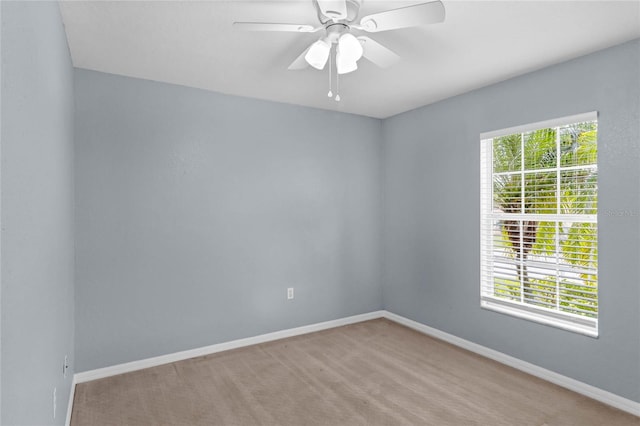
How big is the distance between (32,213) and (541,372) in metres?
3.49

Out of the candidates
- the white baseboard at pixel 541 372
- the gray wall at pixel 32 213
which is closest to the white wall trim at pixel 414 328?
the white baseboard at pixel 541 372

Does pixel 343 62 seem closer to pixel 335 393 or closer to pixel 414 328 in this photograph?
pixel 335 393

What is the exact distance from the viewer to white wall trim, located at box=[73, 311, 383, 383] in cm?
293

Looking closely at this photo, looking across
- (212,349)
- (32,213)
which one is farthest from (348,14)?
(212,349)

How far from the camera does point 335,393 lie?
270 cm

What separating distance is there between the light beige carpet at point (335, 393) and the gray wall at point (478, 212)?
11.9 inches

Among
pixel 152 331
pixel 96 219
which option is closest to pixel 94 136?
pixel 96 219

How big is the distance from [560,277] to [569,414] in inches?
38.6

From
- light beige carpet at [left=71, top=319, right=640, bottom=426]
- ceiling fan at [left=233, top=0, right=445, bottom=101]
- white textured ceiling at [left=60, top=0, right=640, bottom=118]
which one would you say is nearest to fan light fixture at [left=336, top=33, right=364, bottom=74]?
ceiling fan at [left=233, top=0, right=445, bottom=101]

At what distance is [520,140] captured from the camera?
316cm

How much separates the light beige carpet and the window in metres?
0.59

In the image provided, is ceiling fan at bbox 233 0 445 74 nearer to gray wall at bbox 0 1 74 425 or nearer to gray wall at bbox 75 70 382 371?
gray wall at bbox 0 1 74 425

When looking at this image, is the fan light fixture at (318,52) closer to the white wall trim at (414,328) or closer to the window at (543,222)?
the window at (543,222)

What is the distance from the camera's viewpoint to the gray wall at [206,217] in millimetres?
2945
